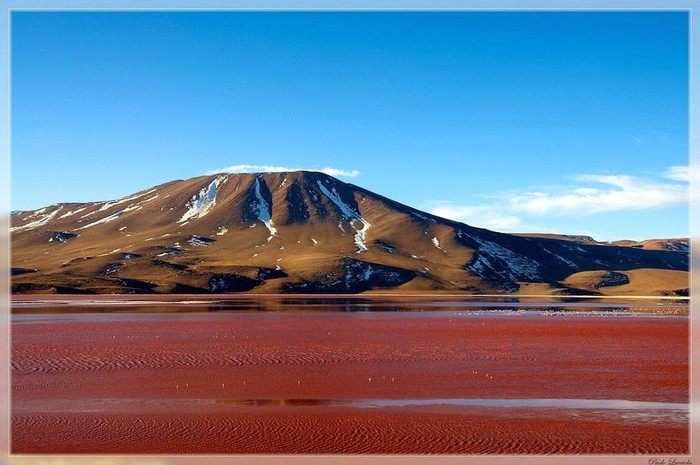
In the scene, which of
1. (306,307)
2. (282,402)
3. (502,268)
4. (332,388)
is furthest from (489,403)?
(502,268)

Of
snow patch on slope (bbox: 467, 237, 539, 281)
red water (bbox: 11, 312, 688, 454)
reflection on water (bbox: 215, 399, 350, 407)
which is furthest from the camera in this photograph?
snow patch on slope (bbox: 467, 237, 539, 281)

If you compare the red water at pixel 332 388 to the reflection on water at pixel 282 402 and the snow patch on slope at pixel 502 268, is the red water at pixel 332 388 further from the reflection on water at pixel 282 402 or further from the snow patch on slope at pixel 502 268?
the snow patch on slope at pixel 502 268

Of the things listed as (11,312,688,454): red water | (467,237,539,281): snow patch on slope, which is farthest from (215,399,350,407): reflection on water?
(467,237,539,281): snow patch on slope

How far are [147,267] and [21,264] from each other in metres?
40.5

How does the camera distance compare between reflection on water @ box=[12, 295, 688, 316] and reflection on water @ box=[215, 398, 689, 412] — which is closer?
reflection on water @ box=[215, 398, 689, 412]

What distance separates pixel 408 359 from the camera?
32.0 metres

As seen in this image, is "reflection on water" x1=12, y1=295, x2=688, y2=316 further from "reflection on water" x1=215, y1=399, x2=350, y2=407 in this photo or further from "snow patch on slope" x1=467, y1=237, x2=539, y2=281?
"snow patch on slope" x1=467, y1=237, x2=539, y2=281

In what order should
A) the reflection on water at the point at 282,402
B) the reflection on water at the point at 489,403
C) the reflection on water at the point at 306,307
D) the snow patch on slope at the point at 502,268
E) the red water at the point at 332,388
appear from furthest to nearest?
the snow patch on slope at the point at 502,268 → the reflection on water at the point at 306,307 → the reflection on water at the point at 282,402 → the reflection on water at the point at 489,403 → the red water at the point at 332,388

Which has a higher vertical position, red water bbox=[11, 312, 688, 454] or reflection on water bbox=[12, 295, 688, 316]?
red water bbox=[11, 312, 688, 454]

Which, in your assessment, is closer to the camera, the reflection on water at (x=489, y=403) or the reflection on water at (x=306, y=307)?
the reflection on water at (x=489, y=403)

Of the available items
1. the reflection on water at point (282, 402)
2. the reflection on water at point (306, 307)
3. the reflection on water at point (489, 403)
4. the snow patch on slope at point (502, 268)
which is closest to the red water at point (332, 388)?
the reflection on water at point (282, 402)

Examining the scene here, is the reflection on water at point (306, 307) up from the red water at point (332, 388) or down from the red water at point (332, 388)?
down

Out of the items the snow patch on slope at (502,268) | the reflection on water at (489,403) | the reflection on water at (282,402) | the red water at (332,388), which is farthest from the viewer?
the snow patch on slope at (502,268)

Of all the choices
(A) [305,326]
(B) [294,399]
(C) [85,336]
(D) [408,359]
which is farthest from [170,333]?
(B) [294,399]
